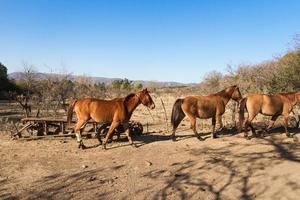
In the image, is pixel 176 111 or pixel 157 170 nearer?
pixel 157 170

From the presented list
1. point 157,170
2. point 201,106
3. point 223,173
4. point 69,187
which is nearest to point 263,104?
point 201,106

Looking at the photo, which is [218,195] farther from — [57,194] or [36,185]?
[36,185]

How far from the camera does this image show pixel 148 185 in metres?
7.12

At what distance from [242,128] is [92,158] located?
19.3ft

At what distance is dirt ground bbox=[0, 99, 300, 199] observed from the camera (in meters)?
6.71

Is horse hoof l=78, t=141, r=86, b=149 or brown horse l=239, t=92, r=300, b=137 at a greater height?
brown horse l=239, t=92, r=300, b=137

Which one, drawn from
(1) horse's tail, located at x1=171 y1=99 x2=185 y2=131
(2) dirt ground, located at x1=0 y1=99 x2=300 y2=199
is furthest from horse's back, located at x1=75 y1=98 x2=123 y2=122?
(1) horse's tail, located at x1=171 y1=99 x2=185 y2=131

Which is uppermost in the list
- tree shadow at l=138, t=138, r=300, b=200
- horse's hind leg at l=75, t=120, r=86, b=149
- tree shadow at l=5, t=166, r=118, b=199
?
horse's hind leg at l=75, t=120, r=86, b=149

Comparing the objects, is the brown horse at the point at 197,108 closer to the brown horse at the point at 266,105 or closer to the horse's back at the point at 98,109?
the brown horse at the point at 266,105

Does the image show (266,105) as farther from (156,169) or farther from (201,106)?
(156,169)

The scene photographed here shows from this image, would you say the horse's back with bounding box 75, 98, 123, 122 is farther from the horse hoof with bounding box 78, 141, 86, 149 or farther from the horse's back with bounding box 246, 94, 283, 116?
the horse's back with bounding box 246, 94, 283, 116

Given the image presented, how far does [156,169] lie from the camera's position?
823 cm

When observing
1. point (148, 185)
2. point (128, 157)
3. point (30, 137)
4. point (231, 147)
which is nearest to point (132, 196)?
point (148, 185)

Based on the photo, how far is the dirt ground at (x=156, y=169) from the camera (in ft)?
22.0
